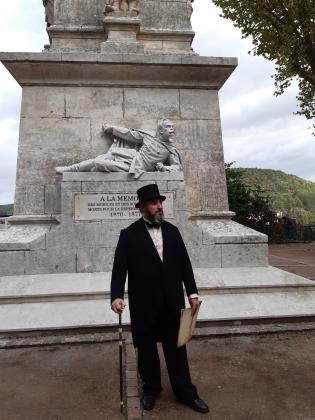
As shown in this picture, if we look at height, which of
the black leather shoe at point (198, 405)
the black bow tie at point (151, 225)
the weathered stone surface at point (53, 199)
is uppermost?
the weathered stone surface at point (53, 199)

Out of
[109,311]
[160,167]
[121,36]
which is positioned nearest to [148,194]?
[109,311]

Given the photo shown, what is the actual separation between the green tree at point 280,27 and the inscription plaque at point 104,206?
30.4 feet

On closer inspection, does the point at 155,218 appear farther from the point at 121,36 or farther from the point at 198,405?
the point at 121,36

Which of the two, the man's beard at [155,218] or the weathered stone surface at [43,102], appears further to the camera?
the weathered stone surface at [43,102]

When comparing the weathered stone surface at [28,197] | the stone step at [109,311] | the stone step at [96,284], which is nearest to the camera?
the stone step at [109,311]

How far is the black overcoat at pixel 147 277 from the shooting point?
3.18 metres

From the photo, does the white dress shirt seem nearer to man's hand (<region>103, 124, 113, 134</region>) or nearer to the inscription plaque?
the inscription plaque

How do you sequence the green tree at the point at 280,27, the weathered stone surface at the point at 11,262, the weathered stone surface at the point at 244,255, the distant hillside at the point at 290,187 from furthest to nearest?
the distant hillside at the point at 290,187 < the green tree at the point at 280,27 < the weathered stone surface at the point at 244,255 < the weathered stone surface at the point at 11,262

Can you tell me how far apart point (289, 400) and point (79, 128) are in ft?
19.4

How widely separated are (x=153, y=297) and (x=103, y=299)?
8.13 feet

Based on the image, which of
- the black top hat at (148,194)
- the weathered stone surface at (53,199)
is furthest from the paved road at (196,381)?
the weathered stone surface at (53,199)

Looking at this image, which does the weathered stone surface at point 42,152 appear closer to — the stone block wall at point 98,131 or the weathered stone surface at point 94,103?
the stone block wall at point 98,131

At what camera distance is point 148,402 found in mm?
3066

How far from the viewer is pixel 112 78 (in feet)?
24.5
